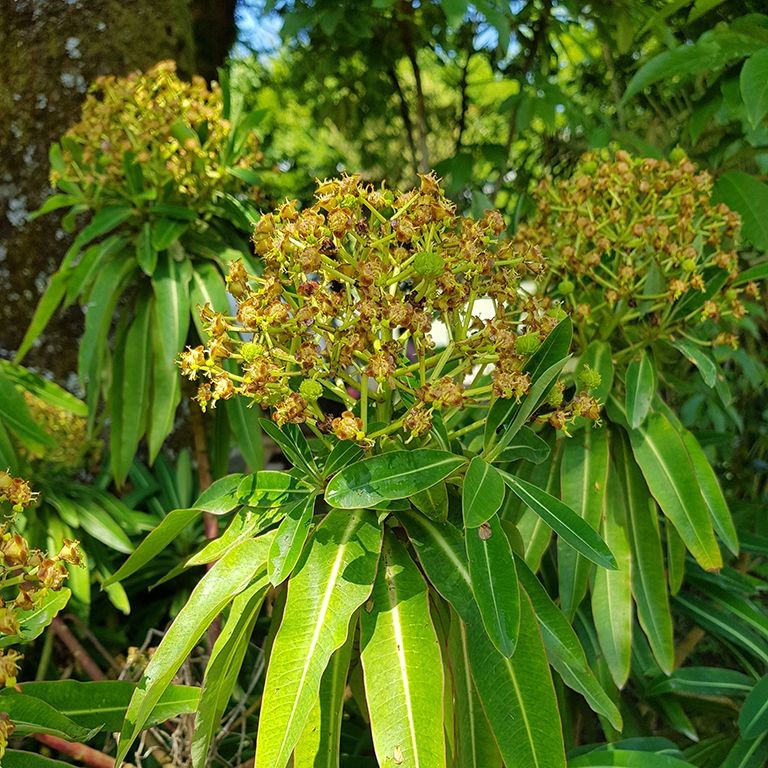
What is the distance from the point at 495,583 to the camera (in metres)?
0.88

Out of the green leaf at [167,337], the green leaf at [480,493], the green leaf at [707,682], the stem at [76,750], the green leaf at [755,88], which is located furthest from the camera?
the green leaf at [167,337]

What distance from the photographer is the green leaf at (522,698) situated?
91 cm

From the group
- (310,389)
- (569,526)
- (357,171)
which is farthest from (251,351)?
(357,171)

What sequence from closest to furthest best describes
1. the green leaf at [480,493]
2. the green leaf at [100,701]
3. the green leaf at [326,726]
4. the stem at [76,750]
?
the green leaf at [480,493] → the green leaf at [326,726] → the green leaf at [100,701] → the stem at [76,750]

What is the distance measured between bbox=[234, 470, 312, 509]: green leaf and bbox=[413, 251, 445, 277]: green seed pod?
318mm

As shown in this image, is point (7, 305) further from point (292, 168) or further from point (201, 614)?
Result: point (201, 614)

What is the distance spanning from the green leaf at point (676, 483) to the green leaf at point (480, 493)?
1.58ft

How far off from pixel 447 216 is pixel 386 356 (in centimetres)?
18

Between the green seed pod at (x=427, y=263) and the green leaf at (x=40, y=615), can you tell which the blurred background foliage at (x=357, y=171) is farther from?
the green seed pod at (x=427, y=263)

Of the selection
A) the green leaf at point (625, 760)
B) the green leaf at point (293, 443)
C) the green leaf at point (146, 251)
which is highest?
the green leaf at point (146, 251)

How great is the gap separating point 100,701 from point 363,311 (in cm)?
63

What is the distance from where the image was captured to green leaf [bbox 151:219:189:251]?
1.59m

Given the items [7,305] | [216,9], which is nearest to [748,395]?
[216,9]

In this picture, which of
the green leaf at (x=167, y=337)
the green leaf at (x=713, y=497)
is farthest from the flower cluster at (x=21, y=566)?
the green leaf at (x=713, y=497)
